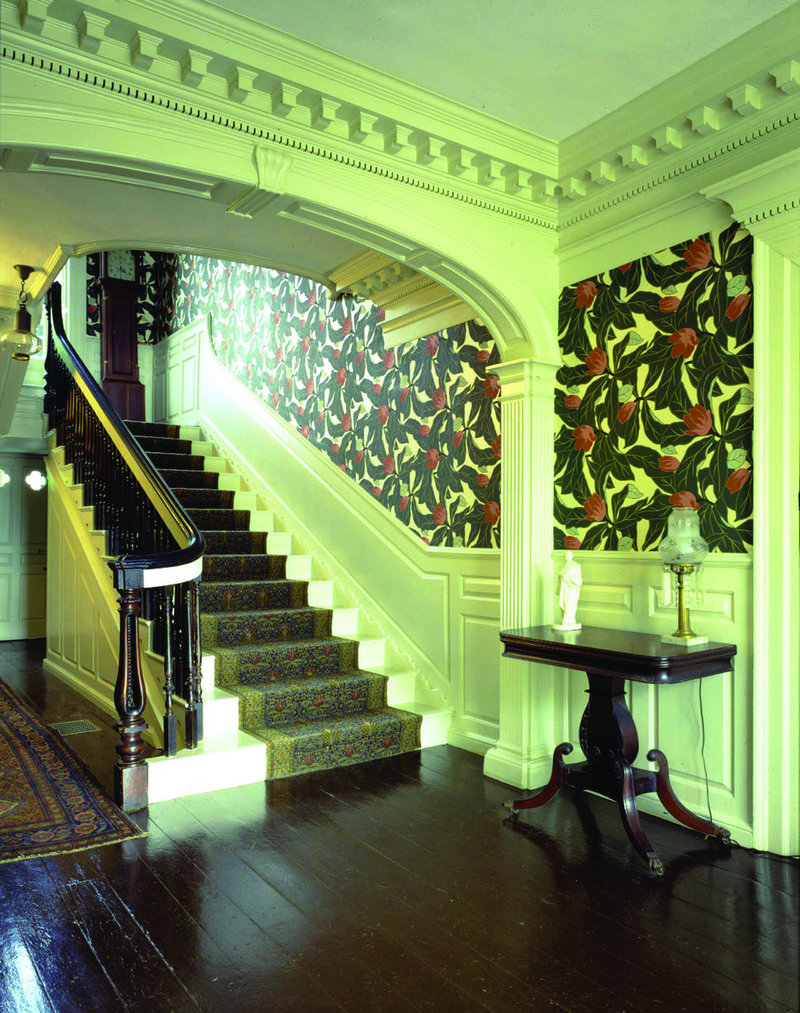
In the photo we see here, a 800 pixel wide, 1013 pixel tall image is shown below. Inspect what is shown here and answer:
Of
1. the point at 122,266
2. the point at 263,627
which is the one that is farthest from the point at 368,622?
the point at 122,266

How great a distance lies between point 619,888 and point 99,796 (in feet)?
7.68

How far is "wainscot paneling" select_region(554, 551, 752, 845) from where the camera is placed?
313 centimetres

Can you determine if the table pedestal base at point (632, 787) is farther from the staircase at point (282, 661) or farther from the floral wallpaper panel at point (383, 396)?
the floral wallpaper panel at point (383, 396)

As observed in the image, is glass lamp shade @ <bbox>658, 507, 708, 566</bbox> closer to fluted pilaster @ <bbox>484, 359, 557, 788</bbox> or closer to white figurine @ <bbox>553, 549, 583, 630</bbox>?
white figurine @ <bbox>553, 549, 583, 630</bbox>

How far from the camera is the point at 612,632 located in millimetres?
3469

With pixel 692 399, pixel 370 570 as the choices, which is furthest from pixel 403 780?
pixel 692 399

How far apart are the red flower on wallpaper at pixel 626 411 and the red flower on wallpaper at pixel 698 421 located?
0.29 meters

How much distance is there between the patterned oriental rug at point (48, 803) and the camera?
121 inches

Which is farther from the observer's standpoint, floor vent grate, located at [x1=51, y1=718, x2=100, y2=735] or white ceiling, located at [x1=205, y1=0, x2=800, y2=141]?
floor vent grate, located at [x1=51, y1=718, x2=100, y2=735]

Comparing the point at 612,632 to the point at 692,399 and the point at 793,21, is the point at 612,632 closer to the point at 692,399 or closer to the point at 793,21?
the point at 692,399

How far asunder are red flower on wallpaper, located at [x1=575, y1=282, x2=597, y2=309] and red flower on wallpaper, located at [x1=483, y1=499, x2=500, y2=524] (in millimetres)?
1149

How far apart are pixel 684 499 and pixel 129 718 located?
2641 mm

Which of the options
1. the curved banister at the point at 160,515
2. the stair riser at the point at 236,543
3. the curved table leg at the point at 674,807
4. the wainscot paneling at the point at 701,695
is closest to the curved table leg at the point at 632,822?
the curved table leg at the point at 674,807

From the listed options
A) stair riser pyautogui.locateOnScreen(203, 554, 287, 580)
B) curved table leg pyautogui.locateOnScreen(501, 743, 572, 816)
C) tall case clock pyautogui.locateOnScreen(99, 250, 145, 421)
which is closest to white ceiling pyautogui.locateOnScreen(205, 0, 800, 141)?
curved table leg pyautogui.locateOnScreen(501, 743, 572, 816)
